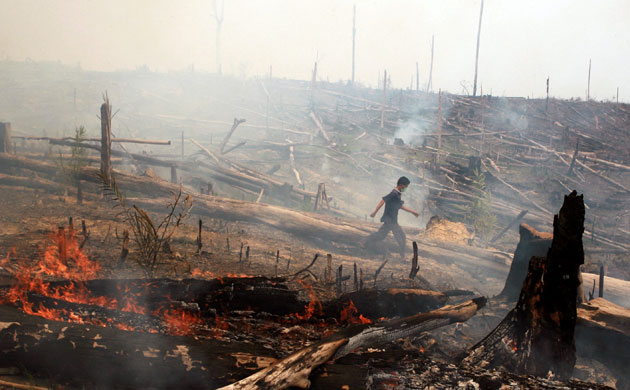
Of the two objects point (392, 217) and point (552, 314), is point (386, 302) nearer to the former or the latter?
point (552, 314)

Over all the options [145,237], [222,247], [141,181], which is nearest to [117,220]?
[141,181]

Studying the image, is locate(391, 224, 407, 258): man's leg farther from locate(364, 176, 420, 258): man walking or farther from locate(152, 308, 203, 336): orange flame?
locate(152, 308, 203, 336): orange flame

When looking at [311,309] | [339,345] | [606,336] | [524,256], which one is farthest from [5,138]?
[606,336]

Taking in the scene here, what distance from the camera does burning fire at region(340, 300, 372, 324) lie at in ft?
16.0

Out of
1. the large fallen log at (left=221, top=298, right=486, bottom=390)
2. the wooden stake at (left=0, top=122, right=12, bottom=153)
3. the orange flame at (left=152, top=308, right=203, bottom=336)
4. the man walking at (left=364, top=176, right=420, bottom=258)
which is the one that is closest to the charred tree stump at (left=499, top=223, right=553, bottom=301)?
the large fallen log at (left=221, top=298, right=486, bottom=390)

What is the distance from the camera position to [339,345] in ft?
12.4

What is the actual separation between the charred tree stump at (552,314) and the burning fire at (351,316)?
47.6 inches

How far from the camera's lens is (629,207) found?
640 inches

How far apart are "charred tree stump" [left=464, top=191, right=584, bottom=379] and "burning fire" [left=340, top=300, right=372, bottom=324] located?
3.96ft

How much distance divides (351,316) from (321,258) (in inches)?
170

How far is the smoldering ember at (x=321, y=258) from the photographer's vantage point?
3.59m

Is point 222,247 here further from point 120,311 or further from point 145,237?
point 120,311

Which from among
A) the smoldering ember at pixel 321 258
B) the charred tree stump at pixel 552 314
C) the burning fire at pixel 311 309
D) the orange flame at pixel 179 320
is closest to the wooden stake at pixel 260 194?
the smoldering ember at pixel 321 258

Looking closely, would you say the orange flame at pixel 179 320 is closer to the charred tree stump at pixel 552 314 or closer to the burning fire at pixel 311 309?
the burning fire at pixel 311 309
